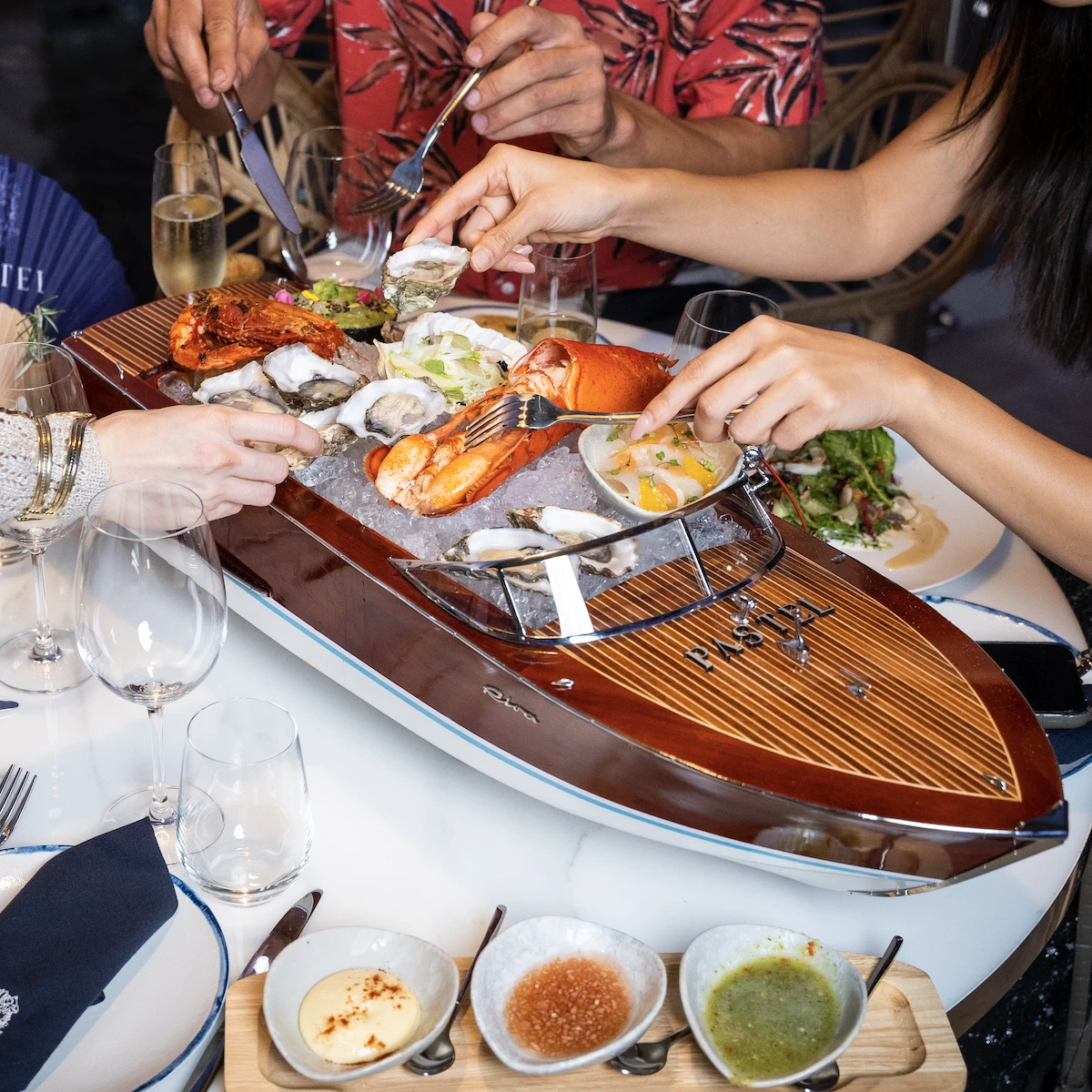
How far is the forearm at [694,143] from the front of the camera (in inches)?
89.0

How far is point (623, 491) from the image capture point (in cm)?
138

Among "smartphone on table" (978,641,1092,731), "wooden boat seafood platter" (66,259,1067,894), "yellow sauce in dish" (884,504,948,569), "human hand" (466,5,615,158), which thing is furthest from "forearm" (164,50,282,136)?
A: "smartphone on table" (978,641,1092,731)

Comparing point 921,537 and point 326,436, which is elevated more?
point 326,436

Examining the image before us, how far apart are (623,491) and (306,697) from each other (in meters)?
0.49

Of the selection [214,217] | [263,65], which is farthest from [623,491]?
[263,65]

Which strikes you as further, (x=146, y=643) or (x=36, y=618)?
(x=36, y=618)

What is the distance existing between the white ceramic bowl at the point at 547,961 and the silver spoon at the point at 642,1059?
0.9 inches

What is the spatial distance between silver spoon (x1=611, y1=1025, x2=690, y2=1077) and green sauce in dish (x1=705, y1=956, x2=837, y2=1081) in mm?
Answer: 48

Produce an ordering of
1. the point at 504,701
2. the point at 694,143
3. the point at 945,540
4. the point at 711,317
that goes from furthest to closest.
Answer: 1. the point at 694,143
2. the point at 945,540
3. the point at 711,317
4. the point at 504,701

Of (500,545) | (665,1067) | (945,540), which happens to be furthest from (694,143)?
(665,1067)

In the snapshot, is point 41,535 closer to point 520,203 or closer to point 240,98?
point 520,203

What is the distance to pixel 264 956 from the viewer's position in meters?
1.05

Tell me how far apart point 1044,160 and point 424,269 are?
3.52ft

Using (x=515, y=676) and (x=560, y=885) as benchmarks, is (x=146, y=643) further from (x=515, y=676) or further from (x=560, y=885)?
(x=560, y=885)
